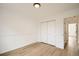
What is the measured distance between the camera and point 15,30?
1.92 m

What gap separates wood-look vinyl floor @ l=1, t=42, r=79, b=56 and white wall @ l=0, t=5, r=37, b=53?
0.12 meters

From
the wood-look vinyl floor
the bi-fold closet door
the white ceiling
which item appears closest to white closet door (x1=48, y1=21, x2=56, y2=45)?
the bi-fold closet door

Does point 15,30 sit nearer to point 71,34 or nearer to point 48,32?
point 48,32

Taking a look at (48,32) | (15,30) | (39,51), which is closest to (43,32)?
(48,32)

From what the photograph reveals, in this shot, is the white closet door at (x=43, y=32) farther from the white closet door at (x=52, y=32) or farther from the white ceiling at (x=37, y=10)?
the white ceiling at (x=37, y=10)

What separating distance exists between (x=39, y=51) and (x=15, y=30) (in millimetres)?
741

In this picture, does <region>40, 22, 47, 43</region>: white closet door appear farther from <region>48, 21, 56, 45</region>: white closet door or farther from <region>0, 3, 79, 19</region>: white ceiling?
<region>0, 3, 79, 19</region>: white ceiling

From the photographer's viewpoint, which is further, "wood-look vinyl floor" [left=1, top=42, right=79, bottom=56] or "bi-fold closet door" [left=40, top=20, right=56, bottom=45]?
"bi-fold closet door" [left=40, top=20, right=56, bottom=45]

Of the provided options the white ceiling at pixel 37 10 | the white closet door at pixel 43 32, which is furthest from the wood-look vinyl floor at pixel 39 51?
the white ceiling at pixel 37 10

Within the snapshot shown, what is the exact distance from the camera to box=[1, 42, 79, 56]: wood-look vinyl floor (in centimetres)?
176

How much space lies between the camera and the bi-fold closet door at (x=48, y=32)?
1.97 metres

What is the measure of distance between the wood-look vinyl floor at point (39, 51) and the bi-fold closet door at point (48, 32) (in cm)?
12

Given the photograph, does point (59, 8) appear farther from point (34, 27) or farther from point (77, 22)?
point (34, 27)

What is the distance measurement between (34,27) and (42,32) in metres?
0.23
